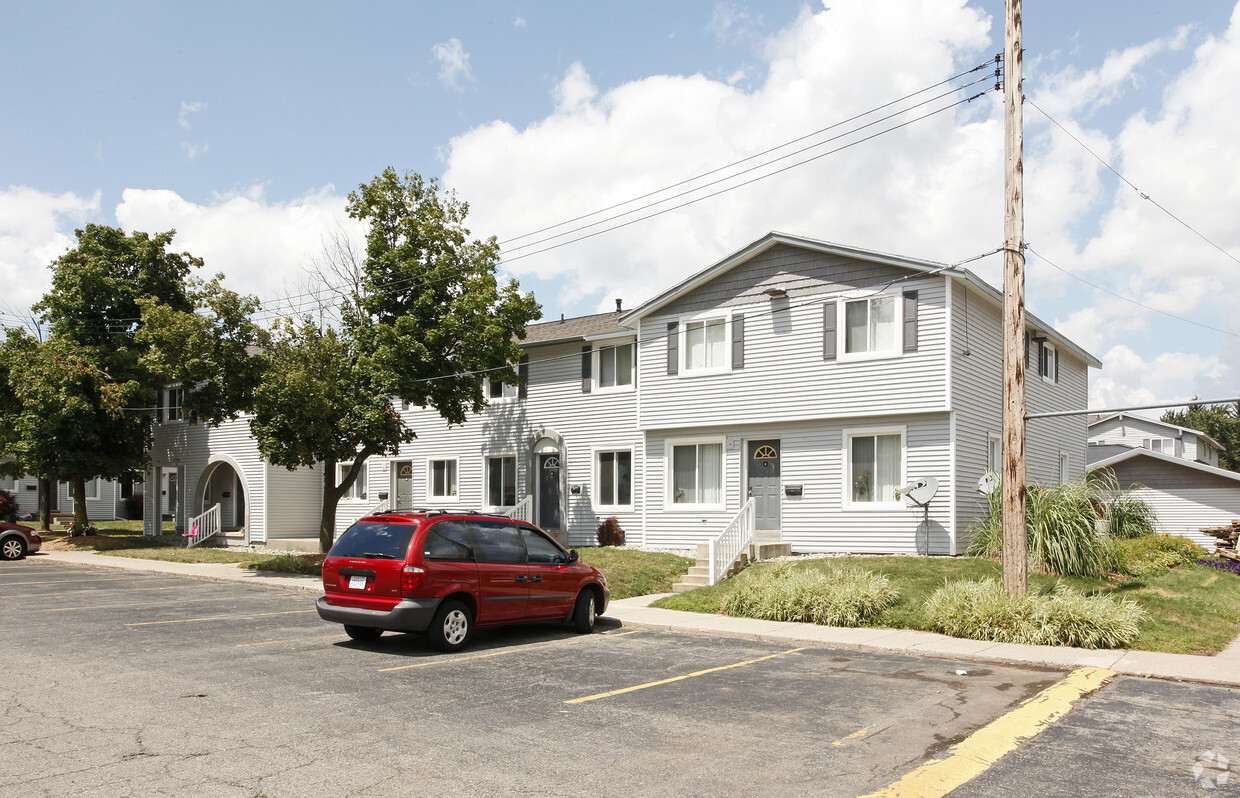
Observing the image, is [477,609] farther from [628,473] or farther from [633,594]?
[628,473]

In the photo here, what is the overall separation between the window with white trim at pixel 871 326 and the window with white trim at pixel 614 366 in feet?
22.2

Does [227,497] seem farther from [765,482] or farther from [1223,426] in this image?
[1223,426]

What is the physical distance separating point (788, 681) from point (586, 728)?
2.97m

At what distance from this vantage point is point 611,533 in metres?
24.3

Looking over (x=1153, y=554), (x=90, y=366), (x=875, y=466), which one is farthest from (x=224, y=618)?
(x=90, y=366)

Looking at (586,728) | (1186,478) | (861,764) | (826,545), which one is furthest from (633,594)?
(1186,478)

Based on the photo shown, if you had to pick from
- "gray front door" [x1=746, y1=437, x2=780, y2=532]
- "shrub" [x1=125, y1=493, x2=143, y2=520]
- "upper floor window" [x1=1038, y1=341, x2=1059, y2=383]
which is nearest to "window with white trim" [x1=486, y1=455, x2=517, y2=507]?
"gray front door" [x1=746, y1=437, x2=780, y2=532]

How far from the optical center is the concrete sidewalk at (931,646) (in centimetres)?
1027

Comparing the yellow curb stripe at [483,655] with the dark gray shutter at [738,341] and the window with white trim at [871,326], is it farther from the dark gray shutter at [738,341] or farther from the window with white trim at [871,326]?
the dark gray shutter at [738,341]

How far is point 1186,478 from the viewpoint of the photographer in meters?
30.1

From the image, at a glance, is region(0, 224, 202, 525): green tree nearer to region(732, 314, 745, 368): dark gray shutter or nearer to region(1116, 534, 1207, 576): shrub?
region(732, 314, 745, 368): dark gray shutter

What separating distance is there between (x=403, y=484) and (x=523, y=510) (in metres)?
6.09

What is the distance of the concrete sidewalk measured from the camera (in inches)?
404

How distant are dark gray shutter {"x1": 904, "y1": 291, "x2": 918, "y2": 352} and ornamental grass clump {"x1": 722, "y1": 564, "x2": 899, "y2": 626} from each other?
19.7 ft
